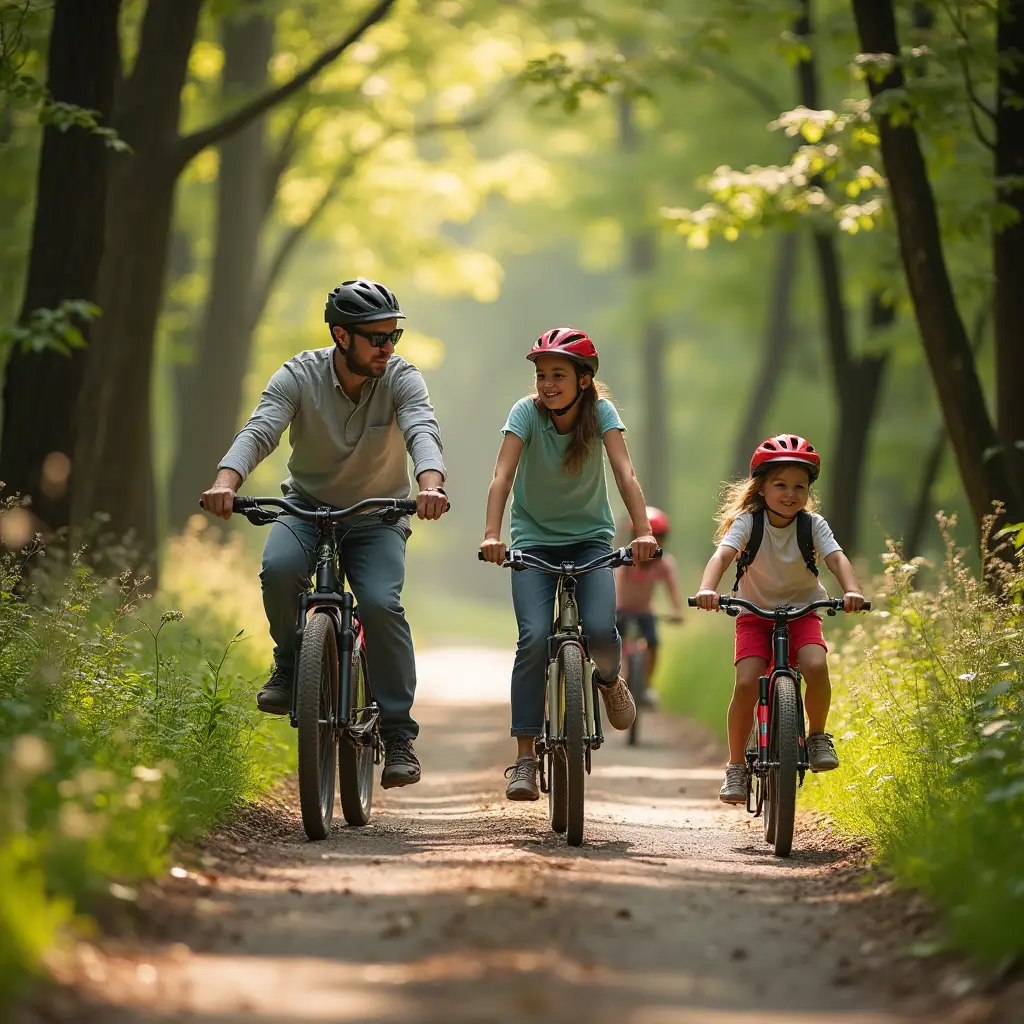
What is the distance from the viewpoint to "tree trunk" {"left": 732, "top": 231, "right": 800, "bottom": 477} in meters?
24.9

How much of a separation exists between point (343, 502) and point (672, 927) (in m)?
3.01

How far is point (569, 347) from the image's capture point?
8000 millimetres

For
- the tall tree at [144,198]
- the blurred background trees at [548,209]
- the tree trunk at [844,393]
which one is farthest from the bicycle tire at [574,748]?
the tree trunk at [844,393]

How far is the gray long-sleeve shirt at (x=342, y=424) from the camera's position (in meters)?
7.80

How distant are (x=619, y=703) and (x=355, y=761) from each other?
137cm

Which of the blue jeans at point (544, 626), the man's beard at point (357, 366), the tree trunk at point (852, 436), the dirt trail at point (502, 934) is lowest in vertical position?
the dirt trail at point (502, 934)

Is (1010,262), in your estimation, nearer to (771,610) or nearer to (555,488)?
(771,610)

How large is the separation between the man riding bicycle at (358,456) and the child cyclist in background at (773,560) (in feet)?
5.29

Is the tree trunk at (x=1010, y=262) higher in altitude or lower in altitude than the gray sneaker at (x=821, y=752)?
higher

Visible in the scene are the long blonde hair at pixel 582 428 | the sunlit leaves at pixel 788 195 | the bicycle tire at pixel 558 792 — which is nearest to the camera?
the bicycle tire at pixel 558 792

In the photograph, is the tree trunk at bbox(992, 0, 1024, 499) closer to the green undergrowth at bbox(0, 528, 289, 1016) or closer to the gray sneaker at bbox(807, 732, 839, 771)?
the gray sneaker at bbox(807, 732, 839, 771)

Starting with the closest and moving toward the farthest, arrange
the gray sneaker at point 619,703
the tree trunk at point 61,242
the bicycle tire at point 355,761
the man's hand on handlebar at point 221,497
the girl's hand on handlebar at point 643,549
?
the man's hand on handlebar at point 221,497 → the girl's hand on handlebar at point 643,549 → the bicycle tire at point 355,761 → the gray sneaker at point 619,703 → the tree trunk at point 61,242

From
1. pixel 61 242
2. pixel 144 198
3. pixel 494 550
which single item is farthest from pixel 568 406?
pixel 144 198

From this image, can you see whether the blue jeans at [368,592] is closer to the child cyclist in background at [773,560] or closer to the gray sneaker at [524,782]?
the gray sneaker at [524,782]
